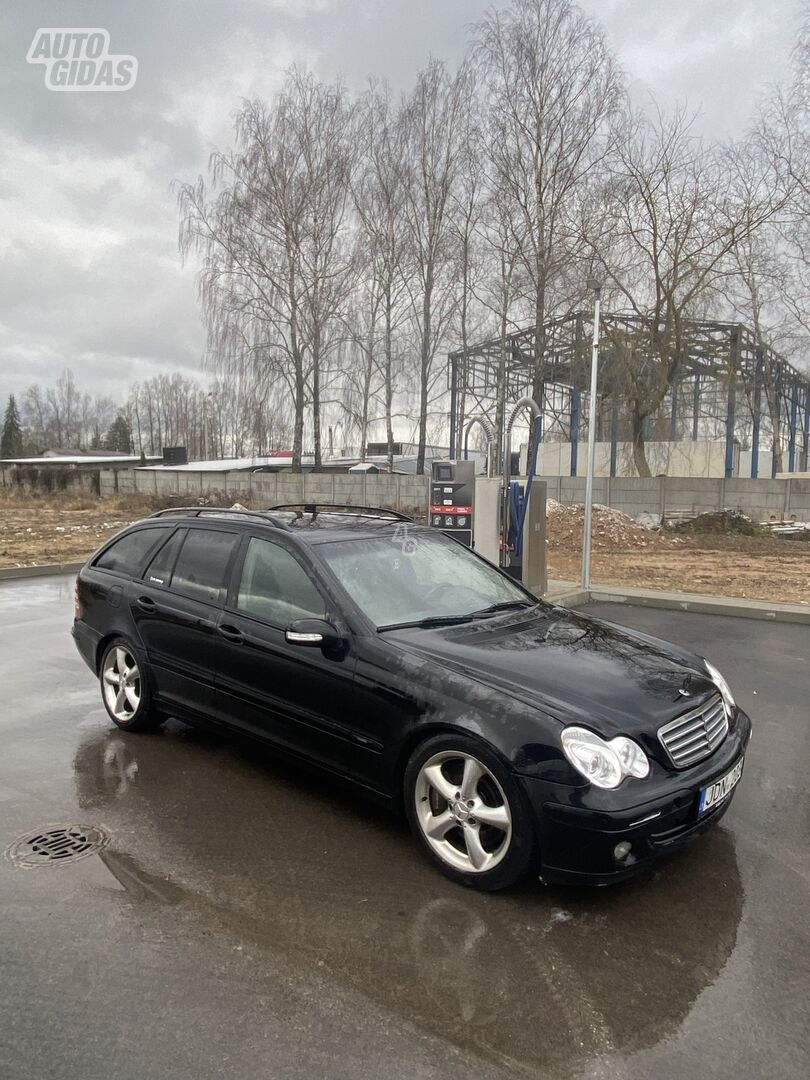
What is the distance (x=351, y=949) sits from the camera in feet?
9.21

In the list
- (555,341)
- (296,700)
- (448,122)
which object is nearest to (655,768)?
(296,700)

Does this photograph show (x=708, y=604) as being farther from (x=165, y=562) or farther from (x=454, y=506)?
(x=165, y=562)

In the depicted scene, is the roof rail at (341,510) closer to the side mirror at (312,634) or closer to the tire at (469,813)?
the side mirror at (312,634)

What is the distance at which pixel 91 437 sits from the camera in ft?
402

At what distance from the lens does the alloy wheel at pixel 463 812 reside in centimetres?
316

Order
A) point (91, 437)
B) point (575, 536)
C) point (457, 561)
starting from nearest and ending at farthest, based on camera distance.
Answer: point (457, 561)
point (575, 536)
point (91, 437)

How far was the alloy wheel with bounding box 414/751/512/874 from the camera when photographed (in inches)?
124

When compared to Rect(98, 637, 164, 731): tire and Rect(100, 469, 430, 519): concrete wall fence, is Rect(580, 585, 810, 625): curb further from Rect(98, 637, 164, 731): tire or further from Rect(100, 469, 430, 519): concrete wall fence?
Rect(100, 469, 430, 519): concrete wall fence

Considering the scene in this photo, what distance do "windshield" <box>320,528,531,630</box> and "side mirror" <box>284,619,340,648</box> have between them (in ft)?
0.82

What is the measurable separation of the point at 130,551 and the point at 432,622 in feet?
8.46

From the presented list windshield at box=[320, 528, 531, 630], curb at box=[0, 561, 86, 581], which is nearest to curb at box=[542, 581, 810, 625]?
windshield at box=[320, 528, 531, 630]

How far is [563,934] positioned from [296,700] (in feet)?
5.45

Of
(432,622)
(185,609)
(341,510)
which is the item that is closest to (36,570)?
(341,510)

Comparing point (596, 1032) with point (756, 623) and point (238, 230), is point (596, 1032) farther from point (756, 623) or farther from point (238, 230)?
point (238, 230)
